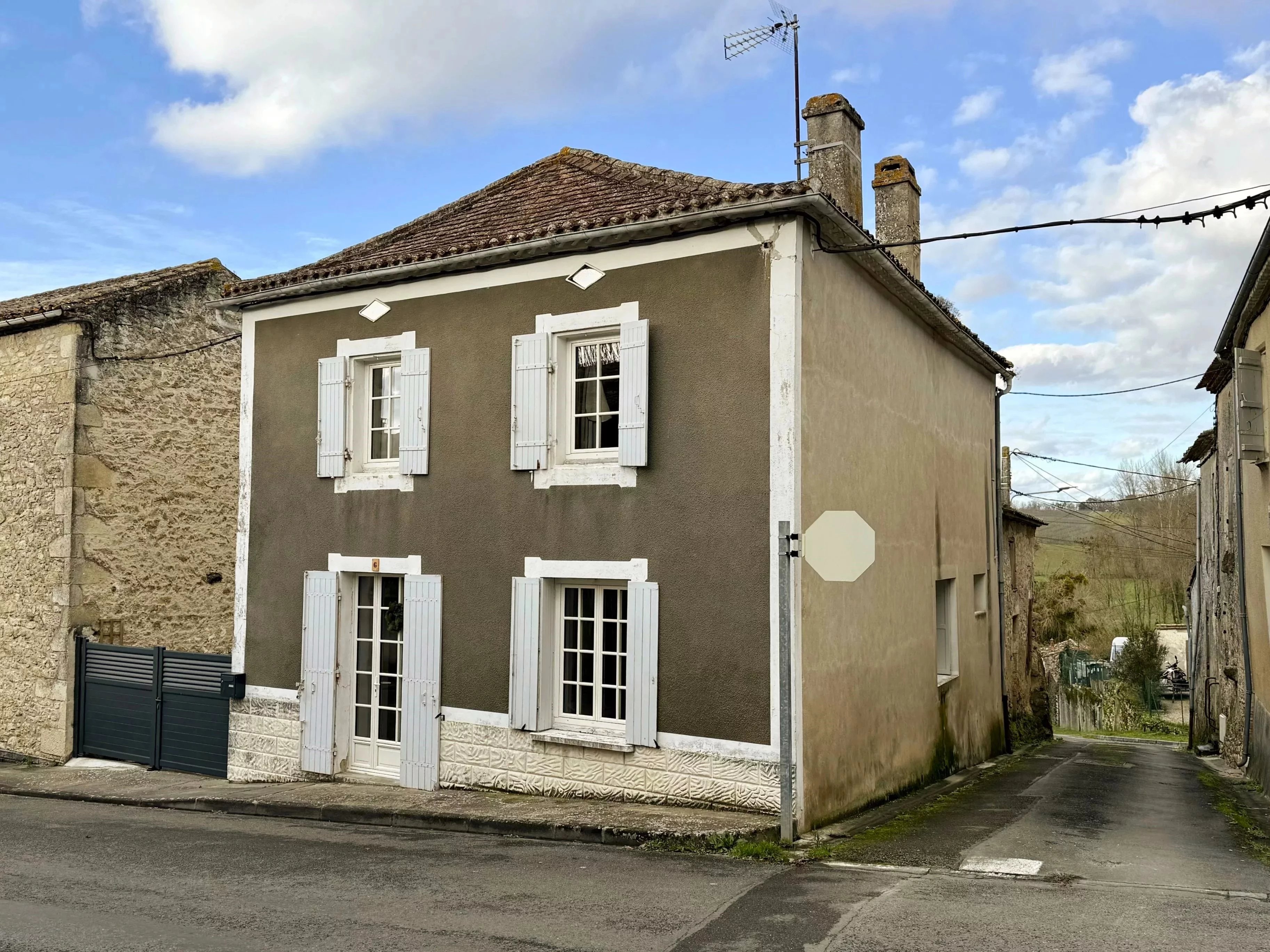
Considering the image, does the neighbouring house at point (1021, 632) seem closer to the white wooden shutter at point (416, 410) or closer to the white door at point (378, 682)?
the white door at point (378, 682)

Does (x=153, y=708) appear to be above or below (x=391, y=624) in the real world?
below

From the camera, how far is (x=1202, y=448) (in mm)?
17422

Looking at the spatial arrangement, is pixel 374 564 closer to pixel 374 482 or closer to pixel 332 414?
pixel 374 482

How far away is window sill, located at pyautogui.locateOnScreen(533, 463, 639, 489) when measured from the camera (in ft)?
29.1

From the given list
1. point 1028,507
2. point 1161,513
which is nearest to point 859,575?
point 1161,513

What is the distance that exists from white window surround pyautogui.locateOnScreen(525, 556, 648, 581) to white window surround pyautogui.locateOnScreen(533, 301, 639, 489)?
2.18 ft

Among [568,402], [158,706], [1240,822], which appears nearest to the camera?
[1240,822]

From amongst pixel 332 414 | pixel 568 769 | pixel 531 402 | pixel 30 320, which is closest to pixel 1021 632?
pixel 568 769

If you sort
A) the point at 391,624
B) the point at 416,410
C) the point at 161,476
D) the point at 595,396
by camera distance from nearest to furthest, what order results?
the point at 595,396, the point at 416,410, the point at 391,624, the point at 161,476

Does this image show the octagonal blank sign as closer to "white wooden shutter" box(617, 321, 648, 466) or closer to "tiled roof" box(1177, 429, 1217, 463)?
"white wooden shutter" box(617, 321, 648, 466)

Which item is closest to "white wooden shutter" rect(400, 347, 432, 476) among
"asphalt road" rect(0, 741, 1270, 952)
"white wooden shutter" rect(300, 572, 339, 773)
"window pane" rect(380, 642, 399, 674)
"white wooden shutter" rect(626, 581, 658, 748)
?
"white wooden shutter" rect(300, 572, 339, 773)

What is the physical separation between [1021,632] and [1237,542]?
19.3ft

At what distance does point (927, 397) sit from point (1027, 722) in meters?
9.47

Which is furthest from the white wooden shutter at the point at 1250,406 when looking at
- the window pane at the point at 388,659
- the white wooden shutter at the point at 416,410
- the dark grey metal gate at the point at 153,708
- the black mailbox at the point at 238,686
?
the dark grey metal gate at the point at 153,708
